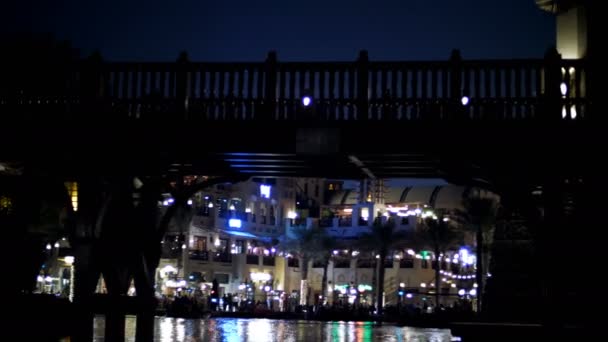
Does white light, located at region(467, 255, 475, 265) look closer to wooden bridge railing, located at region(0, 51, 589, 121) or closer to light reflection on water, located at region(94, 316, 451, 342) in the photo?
light reflection on water, located at region(94, 316, 451, 342)

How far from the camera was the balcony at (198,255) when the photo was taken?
94150mm

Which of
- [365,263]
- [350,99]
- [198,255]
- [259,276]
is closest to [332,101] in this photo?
[350,99]

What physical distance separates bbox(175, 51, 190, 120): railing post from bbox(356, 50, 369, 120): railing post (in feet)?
11.1

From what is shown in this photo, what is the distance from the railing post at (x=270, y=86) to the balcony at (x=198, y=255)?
254 ft

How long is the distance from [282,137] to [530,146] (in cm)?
472

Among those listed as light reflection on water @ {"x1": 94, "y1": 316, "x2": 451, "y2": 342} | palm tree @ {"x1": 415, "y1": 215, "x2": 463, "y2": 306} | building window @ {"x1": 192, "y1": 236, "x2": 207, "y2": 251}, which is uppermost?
palm tree @ {"x1": 415, "y1": 215, "x2": 463, "y2": 306}

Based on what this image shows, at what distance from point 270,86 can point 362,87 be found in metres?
1.80

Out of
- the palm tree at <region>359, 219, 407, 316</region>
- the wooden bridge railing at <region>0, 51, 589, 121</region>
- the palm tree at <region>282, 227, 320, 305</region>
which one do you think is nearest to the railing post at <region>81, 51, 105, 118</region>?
the wooden bridge railing at <region>0, 51, 589, 121</region>

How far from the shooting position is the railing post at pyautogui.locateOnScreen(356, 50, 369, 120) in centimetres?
1756

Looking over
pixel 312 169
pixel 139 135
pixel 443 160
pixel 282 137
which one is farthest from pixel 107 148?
pixel 443 160

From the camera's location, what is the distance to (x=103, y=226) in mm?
18844

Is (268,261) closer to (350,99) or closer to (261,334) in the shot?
(261,334)

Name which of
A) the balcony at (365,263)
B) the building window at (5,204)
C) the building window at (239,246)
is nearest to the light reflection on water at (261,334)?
the building window at (5,204)

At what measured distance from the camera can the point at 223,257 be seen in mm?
99625
